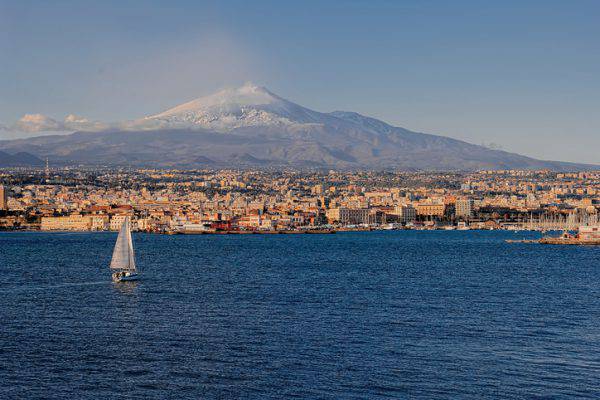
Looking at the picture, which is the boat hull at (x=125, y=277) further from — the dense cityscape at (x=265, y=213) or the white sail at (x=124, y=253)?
the dense cityscape at (x=265, y=213)

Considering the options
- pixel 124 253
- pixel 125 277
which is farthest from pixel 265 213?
pixel 125 277

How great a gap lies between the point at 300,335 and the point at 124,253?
18147 mm

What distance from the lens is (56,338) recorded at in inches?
969

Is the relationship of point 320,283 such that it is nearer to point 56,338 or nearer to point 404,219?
point 56,338

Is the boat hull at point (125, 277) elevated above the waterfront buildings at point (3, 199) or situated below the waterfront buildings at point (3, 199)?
below

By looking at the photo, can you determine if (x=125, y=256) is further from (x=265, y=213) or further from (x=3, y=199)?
(x=3, y=199)

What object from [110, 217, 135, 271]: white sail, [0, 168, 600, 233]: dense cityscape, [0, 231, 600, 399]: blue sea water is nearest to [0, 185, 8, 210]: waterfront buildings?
[0, 168, 600, 233]: dense cityscape

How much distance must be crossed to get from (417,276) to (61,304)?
17.7 meters

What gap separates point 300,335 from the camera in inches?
981

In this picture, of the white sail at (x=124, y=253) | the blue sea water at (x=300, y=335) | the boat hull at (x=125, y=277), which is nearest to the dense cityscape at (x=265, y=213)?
the white sail at (x=124, y=253)

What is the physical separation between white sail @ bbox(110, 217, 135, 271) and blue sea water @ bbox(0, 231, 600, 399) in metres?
1.18

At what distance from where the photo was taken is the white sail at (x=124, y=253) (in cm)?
4088

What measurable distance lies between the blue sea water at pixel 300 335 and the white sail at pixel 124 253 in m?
1.18

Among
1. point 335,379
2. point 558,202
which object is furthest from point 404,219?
point 335,379
